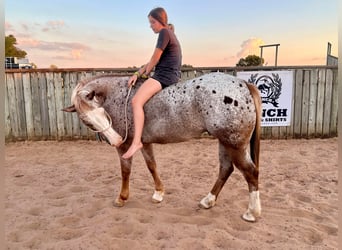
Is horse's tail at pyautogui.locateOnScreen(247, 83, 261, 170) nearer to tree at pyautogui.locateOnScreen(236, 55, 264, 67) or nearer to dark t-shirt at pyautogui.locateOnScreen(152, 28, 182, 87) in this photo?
dark t-shirt at pyautogui.locateOnScreen(152, 28, 182, 87)

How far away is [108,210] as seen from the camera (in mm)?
2873

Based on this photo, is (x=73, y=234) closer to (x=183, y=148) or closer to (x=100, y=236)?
(x=100, y=236)

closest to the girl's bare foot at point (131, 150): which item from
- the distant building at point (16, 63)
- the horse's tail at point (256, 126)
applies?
the horse's tail at point (256, 126)

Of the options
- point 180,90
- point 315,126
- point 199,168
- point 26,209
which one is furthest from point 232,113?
point 315,126

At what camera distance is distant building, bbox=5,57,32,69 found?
23.3 feet

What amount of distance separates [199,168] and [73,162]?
212 cm

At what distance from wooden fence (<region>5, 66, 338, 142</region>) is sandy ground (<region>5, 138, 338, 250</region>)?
1082 millimetres

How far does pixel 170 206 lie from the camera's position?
296cm

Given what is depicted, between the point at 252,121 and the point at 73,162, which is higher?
the point at 252,121

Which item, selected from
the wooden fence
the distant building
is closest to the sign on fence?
the wooden fence

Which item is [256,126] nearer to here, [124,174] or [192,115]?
[192,115]

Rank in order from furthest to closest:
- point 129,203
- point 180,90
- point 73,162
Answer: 1. point 73,162
2. point 129,203
3. point 180,90

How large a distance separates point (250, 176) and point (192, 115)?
2.44 feet

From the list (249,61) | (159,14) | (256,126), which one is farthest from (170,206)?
(249,61)
